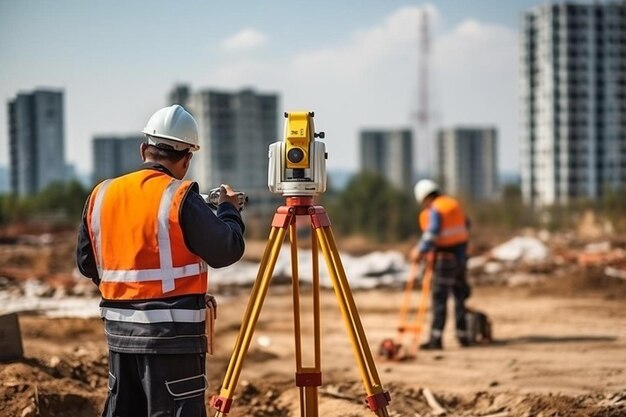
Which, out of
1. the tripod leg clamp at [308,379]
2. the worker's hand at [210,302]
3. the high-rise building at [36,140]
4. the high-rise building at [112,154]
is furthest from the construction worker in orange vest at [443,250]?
the high-rise building at [112,154]

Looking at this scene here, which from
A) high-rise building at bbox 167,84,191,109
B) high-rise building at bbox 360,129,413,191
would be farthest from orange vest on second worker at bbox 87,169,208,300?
high-rise building at bbox 360,129,413,191

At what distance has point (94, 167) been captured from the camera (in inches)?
1549

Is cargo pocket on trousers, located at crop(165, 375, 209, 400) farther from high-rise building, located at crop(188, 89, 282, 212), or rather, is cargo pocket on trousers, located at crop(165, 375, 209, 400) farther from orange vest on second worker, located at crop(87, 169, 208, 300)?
high-rise building, located at crop(188, 89, 282, 212)

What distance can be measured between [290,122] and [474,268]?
13852mm

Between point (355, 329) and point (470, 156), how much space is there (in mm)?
91553

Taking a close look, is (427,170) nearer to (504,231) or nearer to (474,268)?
(504,231)

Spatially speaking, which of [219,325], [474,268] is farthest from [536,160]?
[219,325]

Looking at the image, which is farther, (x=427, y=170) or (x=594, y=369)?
(x=427, y=170)

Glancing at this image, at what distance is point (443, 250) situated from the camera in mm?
Result: 9297

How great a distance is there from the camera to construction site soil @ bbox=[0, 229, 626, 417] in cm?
609

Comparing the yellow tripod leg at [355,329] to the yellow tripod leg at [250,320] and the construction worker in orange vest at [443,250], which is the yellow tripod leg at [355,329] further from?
the construction worker in orange vest at [443,250]

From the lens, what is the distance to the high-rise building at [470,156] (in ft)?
308

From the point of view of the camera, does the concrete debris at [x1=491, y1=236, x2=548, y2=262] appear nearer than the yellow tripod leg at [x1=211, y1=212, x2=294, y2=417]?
No

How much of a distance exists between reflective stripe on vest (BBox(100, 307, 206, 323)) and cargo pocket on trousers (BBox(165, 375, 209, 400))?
230 mm
